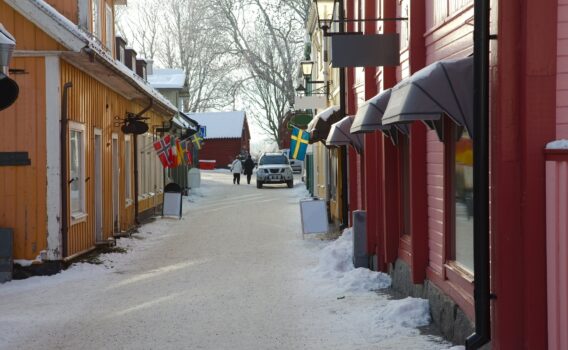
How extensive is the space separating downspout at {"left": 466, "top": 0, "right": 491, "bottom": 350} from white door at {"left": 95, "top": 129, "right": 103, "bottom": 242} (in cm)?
1024

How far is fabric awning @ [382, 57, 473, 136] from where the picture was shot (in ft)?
19.8

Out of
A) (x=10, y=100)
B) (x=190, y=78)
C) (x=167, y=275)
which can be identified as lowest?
(x=167, y=275)

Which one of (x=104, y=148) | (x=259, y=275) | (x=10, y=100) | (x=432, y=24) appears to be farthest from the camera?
(x=104, y=148)

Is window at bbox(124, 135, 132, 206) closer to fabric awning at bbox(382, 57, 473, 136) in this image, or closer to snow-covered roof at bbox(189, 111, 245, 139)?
fabric awning at bbox(382, 57, 473, 136)

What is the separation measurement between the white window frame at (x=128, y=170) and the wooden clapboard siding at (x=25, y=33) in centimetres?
656

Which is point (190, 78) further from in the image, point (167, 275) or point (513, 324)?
point (513, 324)

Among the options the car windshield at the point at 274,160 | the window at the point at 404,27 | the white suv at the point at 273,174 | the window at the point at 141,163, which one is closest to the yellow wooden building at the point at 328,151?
the window at the point at 404,27

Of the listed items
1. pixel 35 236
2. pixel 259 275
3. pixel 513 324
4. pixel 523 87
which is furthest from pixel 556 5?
pixel 35 236

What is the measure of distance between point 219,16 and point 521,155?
36684mm

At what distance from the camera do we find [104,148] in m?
15.1

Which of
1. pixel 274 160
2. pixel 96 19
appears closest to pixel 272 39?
pixel 274 160

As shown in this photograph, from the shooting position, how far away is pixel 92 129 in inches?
554

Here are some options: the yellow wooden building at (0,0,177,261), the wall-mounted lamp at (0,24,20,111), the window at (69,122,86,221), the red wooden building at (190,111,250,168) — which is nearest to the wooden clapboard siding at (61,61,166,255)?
the yellow wooden building at (0,0,177,261)

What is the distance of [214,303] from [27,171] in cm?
417
